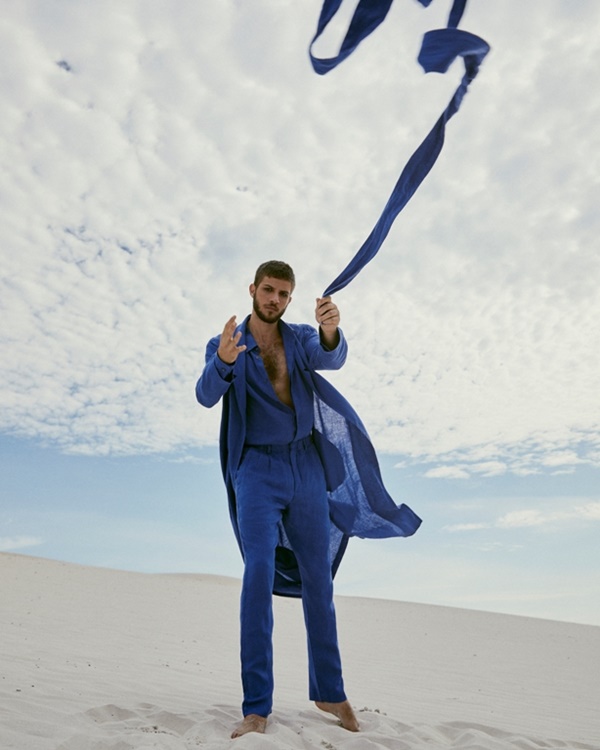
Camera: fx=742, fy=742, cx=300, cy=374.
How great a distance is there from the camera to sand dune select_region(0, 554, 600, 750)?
3.57 m

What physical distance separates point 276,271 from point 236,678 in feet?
11.8

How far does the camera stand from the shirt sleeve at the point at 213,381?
12.5 ft

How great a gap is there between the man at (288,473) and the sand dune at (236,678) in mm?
397

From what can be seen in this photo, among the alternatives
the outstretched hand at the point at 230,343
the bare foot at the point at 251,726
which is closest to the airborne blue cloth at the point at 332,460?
the outstretched hand at the point at 230,343

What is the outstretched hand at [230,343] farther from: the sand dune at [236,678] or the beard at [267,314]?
the sand dune at [236,678]

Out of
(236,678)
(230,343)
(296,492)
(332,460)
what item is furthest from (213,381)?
(236,678)

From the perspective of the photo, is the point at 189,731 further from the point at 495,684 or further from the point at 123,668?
the point at 495,684

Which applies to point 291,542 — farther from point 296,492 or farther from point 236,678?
point 236,678

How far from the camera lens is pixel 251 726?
3.46 metres

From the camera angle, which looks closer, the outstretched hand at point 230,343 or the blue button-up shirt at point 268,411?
the outstretched hand at point 230,343

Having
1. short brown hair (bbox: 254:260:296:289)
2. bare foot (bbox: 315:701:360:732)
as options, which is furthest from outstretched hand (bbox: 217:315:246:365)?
bare foot (bbox: 315:701:360:732)

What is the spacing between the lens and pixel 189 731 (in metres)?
3.55

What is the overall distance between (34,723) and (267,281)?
8.06 ft

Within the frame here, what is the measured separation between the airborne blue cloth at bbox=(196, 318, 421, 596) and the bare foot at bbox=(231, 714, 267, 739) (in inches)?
33.2
